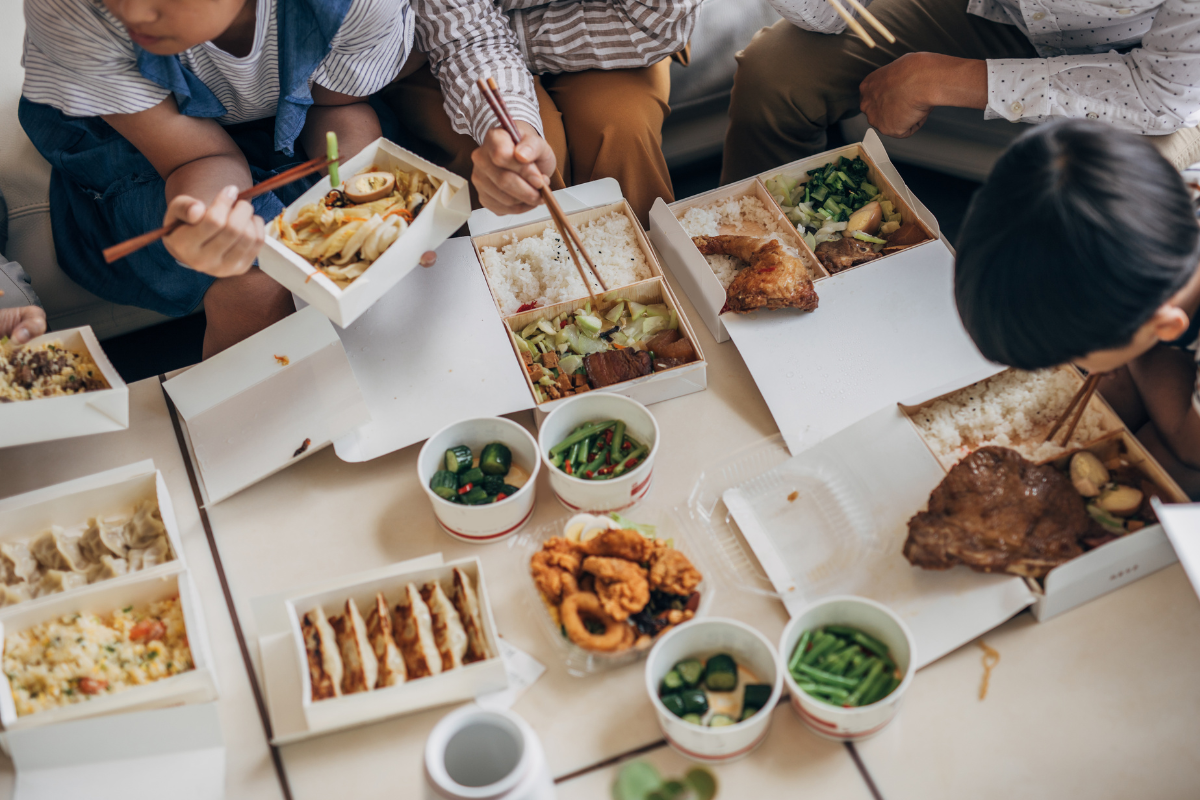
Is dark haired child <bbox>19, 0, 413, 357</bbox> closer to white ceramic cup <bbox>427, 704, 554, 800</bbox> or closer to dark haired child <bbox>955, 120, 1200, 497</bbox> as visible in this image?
white ceramic cup <bbox>427, 704, 554, 800</bbox>

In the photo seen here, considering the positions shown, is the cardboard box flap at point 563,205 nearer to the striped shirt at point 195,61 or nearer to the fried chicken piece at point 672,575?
the striped shirt at point 195,61

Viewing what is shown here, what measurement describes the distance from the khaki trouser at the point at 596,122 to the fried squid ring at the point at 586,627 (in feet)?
4.10

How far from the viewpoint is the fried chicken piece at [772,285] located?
5.50 feet

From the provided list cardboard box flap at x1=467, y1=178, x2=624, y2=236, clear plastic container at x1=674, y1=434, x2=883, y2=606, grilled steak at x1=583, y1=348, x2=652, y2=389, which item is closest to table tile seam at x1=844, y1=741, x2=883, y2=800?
clear plastic container at x1=674, y1=434, x2=883, y2=606

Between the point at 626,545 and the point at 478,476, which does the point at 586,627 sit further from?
the point at 478,476

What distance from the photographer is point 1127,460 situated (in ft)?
4.60

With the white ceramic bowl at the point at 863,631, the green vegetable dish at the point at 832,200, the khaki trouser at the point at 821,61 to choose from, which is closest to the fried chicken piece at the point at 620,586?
the white ceramic bowl at the point at 863,631

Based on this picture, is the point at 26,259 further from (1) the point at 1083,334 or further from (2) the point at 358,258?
(1) the point at 1083,334

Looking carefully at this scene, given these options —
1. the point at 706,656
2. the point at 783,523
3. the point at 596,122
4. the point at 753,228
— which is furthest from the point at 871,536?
the point at 596,122

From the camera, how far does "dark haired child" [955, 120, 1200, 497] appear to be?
1108 mm

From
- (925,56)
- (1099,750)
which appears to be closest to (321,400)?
(1099,750)

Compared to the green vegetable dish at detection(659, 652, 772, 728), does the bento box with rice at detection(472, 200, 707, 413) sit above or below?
above

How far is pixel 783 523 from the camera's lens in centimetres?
142

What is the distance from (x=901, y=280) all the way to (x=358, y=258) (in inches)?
45.3
